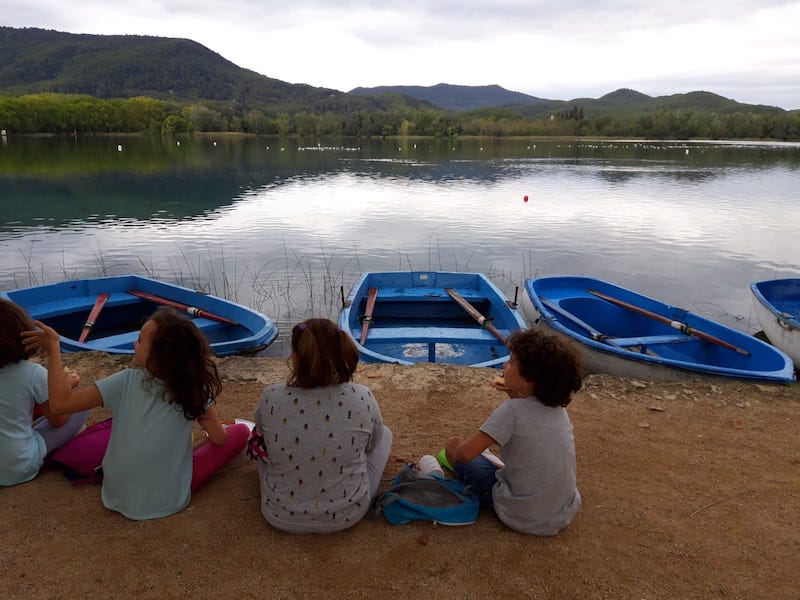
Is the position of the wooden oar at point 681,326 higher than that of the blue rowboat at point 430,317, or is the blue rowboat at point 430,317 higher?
the wooden oar at point 681,326

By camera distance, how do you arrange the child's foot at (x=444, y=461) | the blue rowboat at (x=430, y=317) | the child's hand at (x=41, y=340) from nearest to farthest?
the child's hand at (x=41, y=340)
the child's foot at (x=444, y=461)
the blue rowboat at (x=430, y=317)

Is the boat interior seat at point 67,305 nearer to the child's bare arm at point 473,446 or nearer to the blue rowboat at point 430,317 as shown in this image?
the blue rowboat at point 430,317

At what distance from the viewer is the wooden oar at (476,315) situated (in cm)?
771

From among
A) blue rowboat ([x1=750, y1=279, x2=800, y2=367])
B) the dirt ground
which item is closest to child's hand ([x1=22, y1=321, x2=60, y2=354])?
the dirt ground

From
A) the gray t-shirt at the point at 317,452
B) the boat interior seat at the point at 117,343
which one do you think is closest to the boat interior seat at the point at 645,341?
the gray t-shirt at the point at 317,452

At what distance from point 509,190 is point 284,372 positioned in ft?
85.2

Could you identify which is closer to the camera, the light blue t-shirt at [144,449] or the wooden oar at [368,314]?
the light blue t-shirt at [144,449]

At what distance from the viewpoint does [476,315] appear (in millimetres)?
8312

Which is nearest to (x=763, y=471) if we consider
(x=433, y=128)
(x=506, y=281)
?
(x=506, y=281)

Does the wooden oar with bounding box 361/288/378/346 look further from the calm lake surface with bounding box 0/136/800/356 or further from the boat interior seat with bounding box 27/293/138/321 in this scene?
the boat interior seat with bounding box 27/293/138/321

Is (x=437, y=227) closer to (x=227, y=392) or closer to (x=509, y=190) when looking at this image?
(x=509, y=190)

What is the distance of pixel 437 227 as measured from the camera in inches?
780

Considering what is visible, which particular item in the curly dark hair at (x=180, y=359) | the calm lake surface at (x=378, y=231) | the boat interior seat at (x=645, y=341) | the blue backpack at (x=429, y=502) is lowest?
the calm lake surface at (x=378, y=231)

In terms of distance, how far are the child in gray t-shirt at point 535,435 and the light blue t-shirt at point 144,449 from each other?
5.13ft
